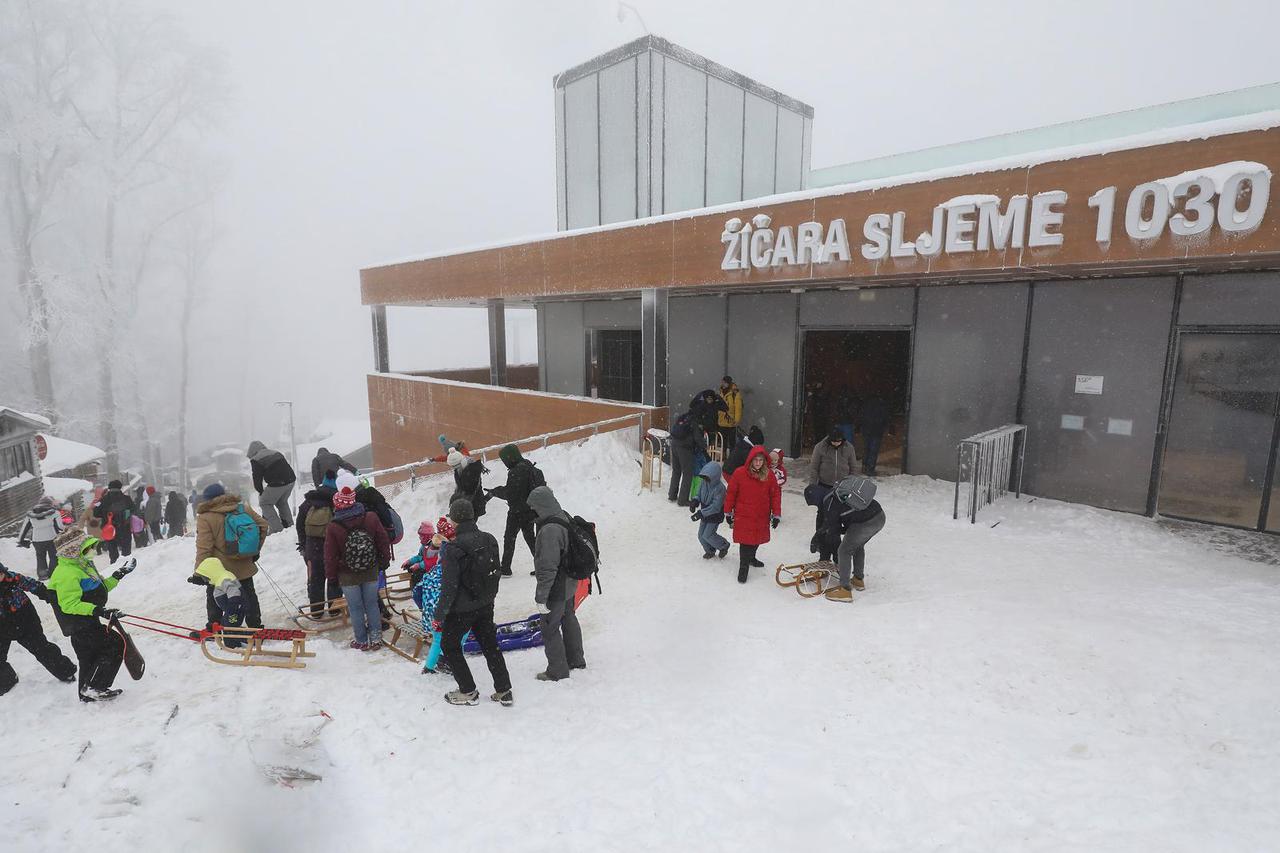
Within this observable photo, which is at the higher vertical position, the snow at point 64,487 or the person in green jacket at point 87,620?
the person in green jacket at point 87,620

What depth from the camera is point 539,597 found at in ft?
17.5

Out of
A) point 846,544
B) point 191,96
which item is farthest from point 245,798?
point 191,96

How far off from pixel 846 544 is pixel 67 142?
47.4 meters

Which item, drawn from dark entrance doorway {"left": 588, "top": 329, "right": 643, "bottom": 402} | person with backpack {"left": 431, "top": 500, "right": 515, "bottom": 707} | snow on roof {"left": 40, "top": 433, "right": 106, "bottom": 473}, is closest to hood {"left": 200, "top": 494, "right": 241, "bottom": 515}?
person with backpack {"left": 431, "top": 500, "right": 515, "bottom": 707}

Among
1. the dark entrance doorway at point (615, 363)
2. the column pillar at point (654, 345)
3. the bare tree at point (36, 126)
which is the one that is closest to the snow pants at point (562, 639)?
the column pillar at point (654, 345)

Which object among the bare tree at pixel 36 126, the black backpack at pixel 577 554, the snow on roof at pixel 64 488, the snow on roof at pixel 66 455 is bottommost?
the snow on roof at pixel 64 488

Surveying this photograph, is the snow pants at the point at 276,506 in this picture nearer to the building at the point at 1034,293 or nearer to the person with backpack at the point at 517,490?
the person with backpack at the point at 517,490

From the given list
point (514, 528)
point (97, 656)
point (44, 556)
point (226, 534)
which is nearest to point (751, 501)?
point (514, 528)

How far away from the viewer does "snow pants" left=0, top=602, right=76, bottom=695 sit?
5.56 meters

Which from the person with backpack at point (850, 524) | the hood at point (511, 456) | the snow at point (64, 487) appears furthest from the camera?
the snow at point (64, 487)

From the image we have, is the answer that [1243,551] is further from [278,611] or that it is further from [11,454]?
[11,454]

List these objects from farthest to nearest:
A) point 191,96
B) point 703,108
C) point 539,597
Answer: point 191,96
point 703,108
point 539,597

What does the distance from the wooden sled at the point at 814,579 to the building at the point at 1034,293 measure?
453 centimetres

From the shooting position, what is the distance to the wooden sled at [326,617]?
694cm
